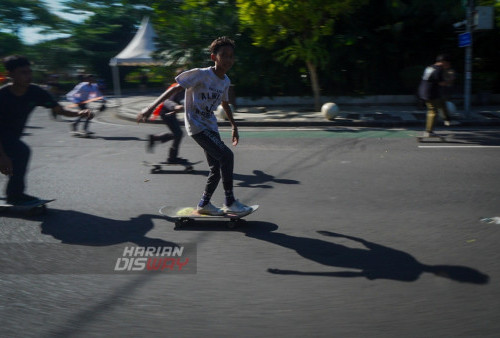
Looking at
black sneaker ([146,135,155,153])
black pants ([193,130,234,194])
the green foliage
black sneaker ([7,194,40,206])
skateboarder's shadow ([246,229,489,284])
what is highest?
the green foliage

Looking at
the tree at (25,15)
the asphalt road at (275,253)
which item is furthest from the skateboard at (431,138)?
the tree at (25,15)

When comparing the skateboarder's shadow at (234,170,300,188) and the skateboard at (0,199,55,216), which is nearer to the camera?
the skateboard at (0,199,55,216)

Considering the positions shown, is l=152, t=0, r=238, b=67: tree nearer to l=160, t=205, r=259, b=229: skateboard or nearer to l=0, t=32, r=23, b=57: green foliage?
l=160, t=205, r=259, b=229: skateboard

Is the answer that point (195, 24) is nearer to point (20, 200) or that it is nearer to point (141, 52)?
point (141, 52)

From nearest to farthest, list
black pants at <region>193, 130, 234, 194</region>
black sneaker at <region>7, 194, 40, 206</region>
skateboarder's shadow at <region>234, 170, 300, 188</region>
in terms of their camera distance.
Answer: black pants at <region>193, 130, 234, 194</region>, black sneaker at <region>7, 194, 40, 206</region>, skateboarder's shadow at <region>234, 170, 300, 188</region>

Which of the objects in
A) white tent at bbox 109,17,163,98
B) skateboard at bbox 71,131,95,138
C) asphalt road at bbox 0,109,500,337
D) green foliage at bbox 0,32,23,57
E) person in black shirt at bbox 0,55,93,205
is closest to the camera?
asphalt road at bbox 0,109,500,337

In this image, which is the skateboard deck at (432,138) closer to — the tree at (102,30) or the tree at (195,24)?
the tree at (195,24)

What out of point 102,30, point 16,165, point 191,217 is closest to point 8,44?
point 102,30

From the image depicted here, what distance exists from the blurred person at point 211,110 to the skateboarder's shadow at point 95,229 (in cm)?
68

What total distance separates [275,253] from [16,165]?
3274 millimetres

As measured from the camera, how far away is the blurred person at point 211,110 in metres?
5.03

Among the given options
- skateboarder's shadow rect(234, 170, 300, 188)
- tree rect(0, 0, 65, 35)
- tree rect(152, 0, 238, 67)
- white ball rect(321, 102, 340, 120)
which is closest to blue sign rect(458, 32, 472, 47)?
white ball rect(321, 102, 340, 120)

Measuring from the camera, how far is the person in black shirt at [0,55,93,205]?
5539 mm

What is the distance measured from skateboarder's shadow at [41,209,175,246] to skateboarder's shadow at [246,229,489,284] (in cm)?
124
